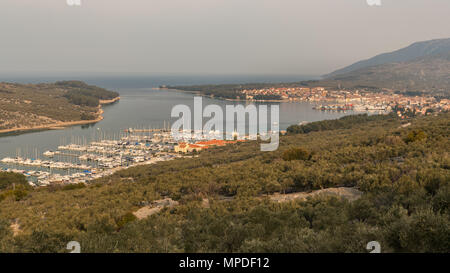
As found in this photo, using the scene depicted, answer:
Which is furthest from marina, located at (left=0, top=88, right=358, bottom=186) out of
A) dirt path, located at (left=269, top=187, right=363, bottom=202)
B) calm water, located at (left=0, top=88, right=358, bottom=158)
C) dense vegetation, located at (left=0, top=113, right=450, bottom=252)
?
dirt path, located at (left=269, top=187, right=363, bottom=202)

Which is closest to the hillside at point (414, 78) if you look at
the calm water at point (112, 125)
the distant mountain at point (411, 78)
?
the distant mountain at point (411, 78)

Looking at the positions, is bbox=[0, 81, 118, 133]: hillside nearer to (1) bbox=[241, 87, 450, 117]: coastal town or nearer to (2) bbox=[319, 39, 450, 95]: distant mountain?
(1) bbox=[241, 87, 450, 117]: coastal town

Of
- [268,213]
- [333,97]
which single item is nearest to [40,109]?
[268,213]

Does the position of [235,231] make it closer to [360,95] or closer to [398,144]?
[398,144]

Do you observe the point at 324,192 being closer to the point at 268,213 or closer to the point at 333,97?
the point at 268,213

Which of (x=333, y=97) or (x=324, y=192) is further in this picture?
(x=333, y=97)

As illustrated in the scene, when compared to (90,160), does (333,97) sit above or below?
above

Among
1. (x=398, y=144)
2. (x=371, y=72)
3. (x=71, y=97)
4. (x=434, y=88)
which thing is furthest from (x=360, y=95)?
(x=398, y=144)

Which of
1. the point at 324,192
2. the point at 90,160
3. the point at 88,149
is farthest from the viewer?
the point at 88,149
